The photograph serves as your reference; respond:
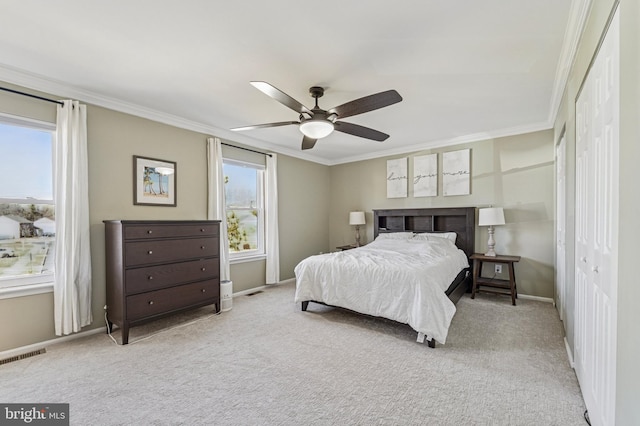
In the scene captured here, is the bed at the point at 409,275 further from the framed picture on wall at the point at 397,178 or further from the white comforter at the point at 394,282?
the framed picture on wall at the point at 397,178

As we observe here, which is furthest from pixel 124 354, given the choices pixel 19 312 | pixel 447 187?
pixel 447 187

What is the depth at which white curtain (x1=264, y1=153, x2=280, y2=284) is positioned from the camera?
5.16m

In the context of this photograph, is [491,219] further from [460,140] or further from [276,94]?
[276,94]

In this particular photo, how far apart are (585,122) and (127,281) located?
4.04m

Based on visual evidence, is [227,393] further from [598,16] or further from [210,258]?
[598,16]

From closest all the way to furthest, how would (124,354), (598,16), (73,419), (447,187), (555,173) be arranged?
(598,16), (73,419), (124,354), (555,173), (447,187)

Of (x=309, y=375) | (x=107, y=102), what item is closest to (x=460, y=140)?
(x=309, y=375)

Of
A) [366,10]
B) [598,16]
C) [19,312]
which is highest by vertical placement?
[366,10]

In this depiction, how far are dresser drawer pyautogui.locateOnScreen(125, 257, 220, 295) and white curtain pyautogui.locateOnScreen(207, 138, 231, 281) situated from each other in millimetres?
483

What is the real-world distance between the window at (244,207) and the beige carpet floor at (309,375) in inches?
68.1

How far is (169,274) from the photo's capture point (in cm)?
330

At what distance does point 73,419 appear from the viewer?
5.94ft

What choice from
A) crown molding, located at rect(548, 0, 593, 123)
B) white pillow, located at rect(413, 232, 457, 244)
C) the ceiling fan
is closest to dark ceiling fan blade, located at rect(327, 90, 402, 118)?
the ceiling fan

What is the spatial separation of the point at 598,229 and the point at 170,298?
3728 millimetres
